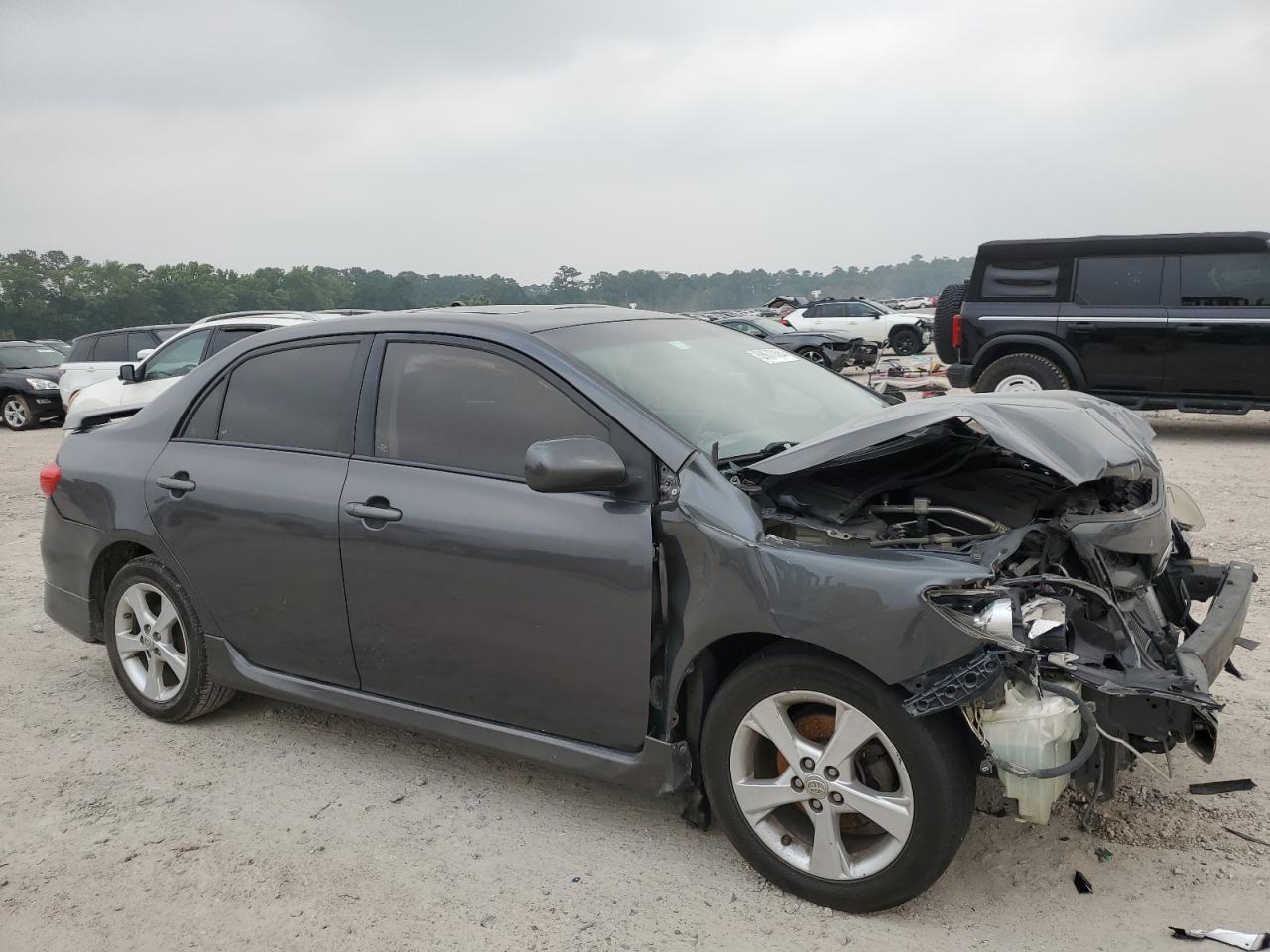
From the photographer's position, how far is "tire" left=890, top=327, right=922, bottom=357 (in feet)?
97.8

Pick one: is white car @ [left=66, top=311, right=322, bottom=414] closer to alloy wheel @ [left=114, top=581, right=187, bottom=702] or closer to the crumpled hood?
alloy wheel @ [left=114, top=581, right=187, bottom=702]

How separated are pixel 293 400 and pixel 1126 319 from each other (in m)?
9.36

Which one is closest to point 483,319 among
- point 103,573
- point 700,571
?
point 700,571

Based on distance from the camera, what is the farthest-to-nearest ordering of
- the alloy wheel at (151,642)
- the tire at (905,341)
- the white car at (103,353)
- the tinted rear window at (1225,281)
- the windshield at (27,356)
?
the tire at (905,341) → the windshield at (27,356) → the white car at (103,353) → the tinted rear window at (1225,281) → the alloy wheel at (151,642)

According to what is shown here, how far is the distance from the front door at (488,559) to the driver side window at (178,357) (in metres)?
8.51

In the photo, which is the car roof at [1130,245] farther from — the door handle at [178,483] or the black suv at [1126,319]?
the door handle at [178,483]

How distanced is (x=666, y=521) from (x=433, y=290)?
5738 centimetres

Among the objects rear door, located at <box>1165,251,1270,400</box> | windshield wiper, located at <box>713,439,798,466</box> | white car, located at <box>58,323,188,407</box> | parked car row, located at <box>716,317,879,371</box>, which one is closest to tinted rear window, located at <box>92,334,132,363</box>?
white car, located at <box>58,323,188,407</box>

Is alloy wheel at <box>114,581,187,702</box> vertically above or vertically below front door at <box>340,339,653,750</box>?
below

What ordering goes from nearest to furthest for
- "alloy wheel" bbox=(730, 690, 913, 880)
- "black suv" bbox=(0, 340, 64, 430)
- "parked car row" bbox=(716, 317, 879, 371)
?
"alloy wheel" bbox=(730, 690, 913, 880) < "black suv" bbox=(0, 340, 64, 430) < "parked car row" bbox=(716, 317, 879, 371)

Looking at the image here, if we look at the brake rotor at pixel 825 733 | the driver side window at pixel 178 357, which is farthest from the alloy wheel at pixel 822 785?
the driver side window at pixel 178 357

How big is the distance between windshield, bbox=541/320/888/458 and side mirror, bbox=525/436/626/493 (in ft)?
1.08

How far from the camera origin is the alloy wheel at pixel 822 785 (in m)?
2.64

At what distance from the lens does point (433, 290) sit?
58031mm
